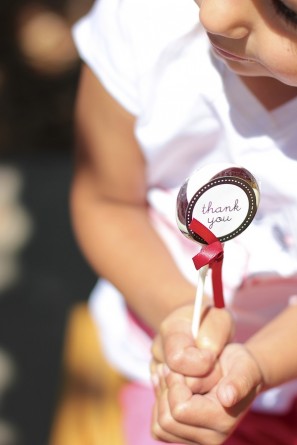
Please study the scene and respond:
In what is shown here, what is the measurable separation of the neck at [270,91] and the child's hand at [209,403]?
0.91ft

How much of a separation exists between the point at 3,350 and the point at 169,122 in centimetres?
105

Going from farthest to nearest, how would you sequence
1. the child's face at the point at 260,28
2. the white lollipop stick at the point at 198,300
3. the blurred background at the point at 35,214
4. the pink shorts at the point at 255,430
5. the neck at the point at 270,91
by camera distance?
the blurred background at the point at 35,214 → the pink shorts at the point at 255,430 → the neck at the point at 270,91 → the white lollipop stick at the point at 198,300 → the child's face at the point at 260,28

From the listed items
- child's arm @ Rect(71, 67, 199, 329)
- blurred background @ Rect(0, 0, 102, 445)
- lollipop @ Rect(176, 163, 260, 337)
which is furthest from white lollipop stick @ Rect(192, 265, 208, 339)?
blurred background @ Rect(0, 0, 102, 445)

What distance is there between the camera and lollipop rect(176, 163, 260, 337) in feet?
2.96

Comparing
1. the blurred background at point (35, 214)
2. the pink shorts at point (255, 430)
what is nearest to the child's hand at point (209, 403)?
the pink shorts at point (255, 430)

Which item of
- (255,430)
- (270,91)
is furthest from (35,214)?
(270,91)

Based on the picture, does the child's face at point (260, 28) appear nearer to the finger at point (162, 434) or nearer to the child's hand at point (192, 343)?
the child's hand at point (192, 343)

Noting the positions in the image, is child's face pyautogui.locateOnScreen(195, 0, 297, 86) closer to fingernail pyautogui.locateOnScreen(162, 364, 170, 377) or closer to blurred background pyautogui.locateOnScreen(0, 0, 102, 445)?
fingernail pyautogui.locateOnScreen(162, 364, 170, 377)

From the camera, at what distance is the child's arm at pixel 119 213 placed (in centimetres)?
124

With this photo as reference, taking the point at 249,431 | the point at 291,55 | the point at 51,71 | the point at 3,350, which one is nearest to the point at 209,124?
the point at 291,55

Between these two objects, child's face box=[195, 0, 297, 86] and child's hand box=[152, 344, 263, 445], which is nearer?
child's face box=[195, 0, 297, 86]

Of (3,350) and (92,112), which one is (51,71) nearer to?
(3,350)

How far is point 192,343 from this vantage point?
0.98 metres

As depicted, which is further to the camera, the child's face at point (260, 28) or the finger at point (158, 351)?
the finger at point (158, 351)
